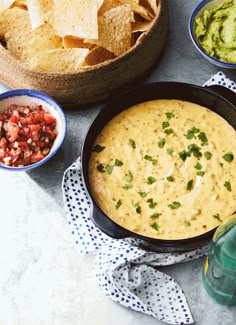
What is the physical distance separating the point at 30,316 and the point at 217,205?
772mm

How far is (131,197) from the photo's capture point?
2266 mm

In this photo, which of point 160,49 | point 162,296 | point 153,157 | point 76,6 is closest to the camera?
point 162,296

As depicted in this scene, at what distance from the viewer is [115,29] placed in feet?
8.16

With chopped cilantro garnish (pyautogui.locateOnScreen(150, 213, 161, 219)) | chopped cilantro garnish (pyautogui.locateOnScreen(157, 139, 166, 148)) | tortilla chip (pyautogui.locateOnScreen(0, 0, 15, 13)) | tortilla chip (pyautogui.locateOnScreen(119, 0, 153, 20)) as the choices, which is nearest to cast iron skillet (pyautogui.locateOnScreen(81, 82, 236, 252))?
chopped cilantro garnish (pyautogui.locateOnScreen(150, 213, 161, 219))

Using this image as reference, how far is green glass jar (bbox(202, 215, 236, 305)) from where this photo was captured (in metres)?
1.92

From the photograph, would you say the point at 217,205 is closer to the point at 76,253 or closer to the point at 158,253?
the point at 158,253

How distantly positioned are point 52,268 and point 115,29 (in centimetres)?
98

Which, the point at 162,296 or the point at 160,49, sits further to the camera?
the point at 160,49

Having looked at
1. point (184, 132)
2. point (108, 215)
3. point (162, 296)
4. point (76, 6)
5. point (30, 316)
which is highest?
point (76, 6)

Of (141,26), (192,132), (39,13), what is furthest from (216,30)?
(39,13)

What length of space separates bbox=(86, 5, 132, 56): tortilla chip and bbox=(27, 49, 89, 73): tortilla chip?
9cm

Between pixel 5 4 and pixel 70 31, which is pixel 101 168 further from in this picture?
pixel 5 4

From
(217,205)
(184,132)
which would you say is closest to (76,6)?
(184,132)

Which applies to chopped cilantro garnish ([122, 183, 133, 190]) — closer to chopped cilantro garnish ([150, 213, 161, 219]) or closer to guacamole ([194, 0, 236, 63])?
chopped cilantro garnish ([150, 213, 161, 219])
